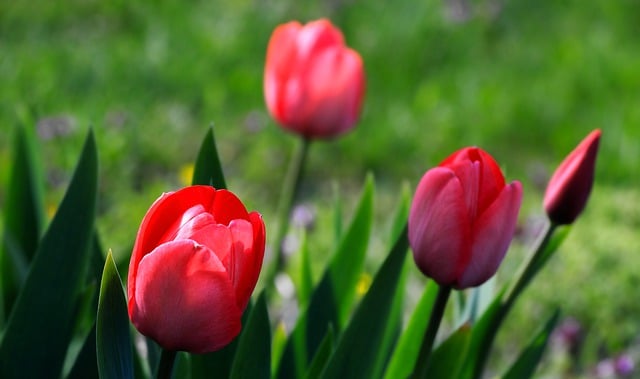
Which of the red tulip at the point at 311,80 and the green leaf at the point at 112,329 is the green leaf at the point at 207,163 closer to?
the green leaf at the point at 112,329

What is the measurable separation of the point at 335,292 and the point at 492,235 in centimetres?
40

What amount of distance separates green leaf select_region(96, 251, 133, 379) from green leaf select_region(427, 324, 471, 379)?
0.37 metres

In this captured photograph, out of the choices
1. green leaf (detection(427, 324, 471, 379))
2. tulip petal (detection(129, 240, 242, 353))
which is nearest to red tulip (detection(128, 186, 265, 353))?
tulip petal (detection(129, 240, 242, 353))

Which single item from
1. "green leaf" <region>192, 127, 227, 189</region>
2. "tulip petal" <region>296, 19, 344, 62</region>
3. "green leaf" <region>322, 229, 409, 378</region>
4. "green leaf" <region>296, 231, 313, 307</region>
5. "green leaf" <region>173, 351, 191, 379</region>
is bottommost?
"green leaf" <region>296, 231, 313, 307</region>

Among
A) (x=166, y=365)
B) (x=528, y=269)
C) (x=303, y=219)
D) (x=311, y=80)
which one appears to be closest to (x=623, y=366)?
(x=303, y=219)

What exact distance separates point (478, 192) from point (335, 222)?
588mm

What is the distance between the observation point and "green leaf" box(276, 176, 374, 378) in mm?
1311

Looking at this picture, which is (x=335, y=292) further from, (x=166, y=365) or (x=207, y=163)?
(x=166, y=365)

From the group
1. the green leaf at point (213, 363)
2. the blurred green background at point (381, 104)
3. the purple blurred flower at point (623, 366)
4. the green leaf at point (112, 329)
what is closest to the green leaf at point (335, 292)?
the green leaf at point (213, 363)

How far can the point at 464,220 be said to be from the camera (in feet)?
3.19

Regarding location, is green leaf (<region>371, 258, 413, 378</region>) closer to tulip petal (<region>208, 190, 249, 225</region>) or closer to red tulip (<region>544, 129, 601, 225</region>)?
red tulip (<region>544, 129, 601, 225</region>)

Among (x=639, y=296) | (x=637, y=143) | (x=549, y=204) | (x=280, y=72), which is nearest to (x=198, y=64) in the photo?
(x=637, y=143)

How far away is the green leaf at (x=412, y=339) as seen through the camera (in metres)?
1.22

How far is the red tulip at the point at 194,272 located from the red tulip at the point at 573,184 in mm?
407
